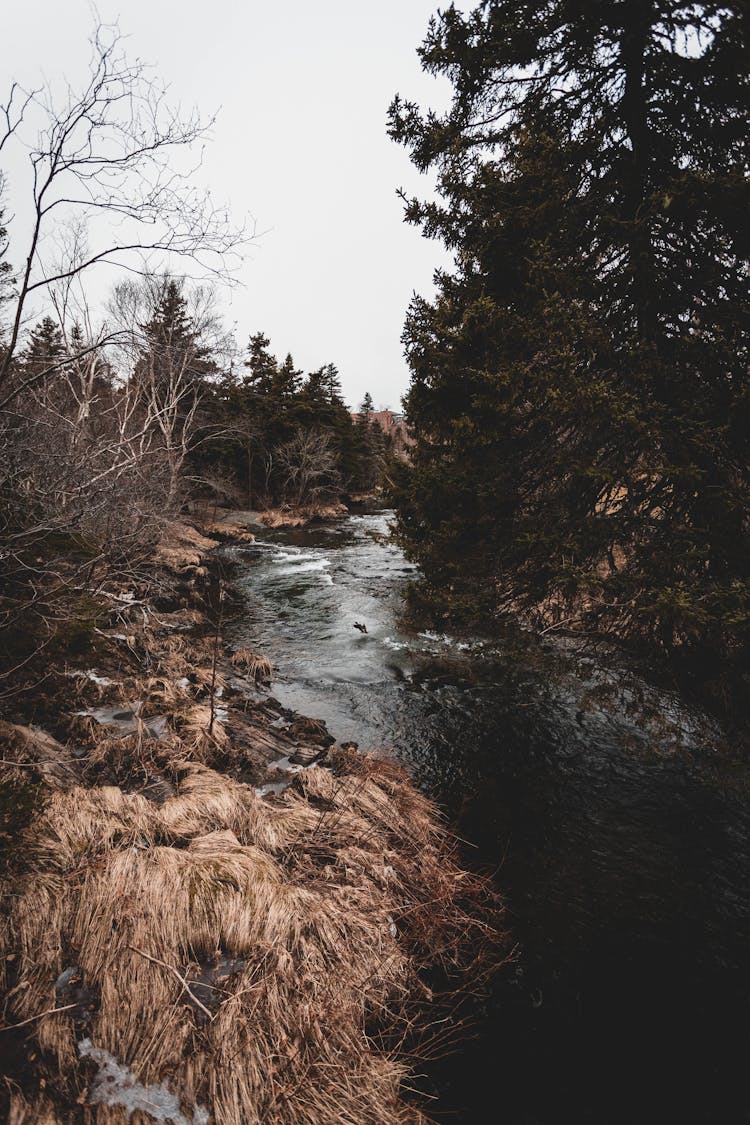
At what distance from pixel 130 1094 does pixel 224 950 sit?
77cm

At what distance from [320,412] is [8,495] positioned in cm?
2965

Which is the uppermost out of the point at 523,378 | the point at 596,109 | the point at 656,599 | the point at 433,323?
the point at 596,109

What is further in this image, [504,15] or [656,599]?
[504,15]

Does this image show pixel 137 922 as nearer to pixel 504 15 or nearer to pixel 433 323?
pixel 433 323

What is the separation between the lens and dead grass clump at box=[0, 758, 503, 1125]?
7.72ft

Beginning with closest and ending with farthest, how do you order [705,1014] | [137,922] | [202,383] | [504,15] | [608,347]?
[137,922] → [705,1014] → [608,347] → [504,15] → [202,383]

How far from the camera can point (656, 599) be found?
4207 millimetres

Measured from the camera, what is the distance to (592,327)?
15.5ft

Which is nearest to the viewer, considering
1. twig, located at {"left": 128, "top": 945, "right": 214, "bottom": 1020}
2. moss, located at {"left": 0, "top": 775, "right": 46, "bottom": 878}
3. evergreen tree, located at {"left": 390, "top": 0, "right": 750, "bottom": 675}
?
twig, located at {"left": 128, "top": 945, "right": 214, "bottom": 1020}

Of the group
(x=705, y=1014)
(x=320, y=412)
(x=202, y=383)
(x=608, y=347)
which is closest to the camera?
(x=705, y=1014)

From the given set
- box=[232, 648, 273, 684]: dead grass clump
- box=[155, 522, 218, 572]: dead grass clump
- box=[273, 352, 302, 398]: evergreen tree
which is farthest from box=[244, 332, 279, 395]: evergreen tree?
box=[232, 648, 273, 684]: dead grass clump

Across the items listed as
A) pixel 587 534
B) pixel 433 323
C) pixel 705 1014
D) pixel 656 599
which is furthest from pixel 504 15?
pixel 705 1014

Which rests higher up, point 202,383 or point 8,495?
point 202,383

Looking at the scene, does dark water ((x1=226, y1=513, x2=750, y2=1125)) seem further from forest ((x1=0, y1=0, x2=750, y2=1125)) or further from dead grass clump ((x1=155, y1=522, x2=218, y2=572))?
dead grass clump ((x1=155, y1=522, x2=218, y2=572))
